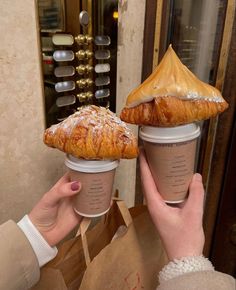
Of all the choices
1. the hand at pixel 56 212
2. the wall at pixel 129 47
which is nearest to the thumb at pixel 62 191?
the hand at pixel 56 212

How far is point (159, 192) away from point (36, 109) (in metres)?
0.38

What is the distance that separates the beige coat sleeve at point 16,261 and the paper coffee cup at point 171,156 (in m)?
0.32

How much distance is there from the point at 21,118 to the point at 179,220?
1.49ft

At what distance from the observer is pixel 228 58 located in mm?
773

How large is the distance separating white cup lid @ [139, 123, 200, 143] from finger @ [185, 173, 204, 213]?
10cm

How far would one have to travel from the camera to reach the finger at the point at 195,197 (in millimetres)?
505

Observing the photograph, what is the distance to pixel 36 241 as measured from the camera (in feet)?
1.97

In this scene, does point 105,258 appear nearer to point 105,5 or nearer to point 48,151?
point 48,151

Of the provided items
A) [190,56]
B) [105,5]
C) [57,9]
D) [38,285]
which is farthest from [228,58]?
[38,285]

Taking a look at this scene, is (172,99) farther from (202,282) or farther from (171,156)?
(202,282)

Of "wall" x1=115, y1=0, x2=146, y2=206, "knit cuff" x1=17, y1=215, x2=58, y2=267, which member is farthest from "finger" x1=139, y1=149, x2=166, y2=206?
"wall" x1=115, y1=0, x2=146, y2=206

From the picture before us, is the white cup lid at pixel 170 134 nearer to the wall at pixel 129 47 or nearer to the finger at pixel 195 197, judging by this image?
the finger at pixel 195 197

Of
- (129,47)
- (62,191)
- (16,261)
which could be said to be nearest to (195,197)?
(62,191)

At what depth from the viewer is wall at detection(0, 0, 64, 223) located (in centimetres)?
60
